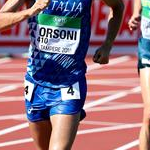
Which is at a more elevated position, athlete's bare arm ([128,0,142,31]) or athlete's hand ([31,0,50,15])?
athlete's hand ([31,0,50,15])

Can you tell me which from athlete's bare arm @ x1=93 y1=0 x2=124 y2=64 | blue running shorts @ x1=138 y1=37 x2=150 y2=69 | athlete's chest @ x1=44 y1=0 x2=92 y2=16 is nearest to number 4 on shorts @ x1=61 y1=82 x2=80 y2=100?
athlete's bare arm @ x1=93 y1=0 x2=124 y2=64

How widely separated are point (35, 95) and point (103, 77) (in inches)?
301

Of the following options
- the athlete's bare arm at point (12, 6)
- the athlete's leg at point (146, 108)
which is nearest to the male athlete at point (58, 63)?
the athlete's bare arm at point (12, 6)

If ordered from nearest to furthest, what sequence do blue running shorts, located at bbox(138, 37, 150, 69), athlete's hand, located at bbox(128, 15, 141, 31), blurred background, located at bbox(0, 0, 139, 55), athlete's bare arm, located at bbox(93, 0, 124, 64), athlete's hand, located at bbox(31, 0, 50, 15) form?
athlete's hand, located at bbox(31, 0, 50, 15) → athlete's bare arm, located at bbox(93, 0, 124, 64) → athlete's hand, located at bbox(128, 15, 141, 31) → blue running shorts, located at bbox(138, 37, 150, 69) → blurred background, located at bbox(0, 0, 139, 55)

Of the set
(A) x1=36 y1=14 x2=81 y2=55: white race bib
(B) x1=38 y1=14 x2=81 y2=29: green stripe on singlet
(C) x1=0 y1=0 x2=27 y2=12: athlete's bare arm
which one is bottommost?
(A) x1=36 y1=14 x2=81 y2=55: white race bib

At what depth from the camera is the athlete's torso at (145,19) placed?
7004mm

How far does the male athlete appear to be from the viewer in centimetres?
574

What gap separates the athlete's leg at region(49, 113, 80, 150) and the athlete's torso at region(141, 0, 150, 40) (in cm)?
160

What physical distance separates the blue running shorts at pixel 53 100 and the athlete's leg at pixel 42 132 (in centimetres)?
4

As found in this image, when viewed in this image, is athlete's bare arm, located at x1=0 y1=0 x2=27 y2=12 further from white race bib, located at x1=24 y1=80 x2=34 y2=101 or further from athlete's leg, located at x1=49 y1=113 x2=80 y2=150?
athlete's leg, located at x1=49 y1=113 x2=80 y2=150

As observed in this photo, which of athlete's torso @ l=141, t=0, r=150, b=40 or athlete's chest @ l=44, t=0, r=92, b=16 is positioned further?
athlete's torso @ l=141, t=0, r=150, b=40

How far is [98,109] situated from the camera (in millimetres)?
10719

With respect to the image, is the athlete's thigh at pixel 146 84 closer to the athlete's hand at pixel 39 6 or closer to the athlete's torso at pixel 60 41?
the athlete's torso at pixel 60 41

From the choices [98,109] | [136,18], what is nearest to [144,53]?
[136,18]
